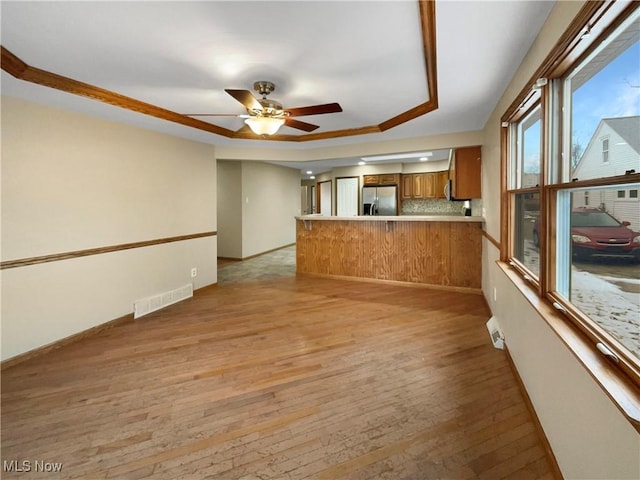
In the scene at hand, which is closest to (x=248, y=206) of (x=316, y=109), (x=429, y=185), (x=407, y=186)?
(x=407, y=186)

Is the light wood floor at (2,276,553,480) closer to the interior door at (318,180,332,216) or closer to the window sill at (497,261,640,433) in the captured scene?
the window sill at (497,261,640,433)

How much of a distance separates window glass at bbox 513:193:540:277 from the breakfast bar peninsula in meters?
1.71

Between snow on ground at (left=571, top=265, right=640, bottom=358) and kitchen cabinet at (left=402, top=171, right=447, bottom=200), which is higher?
kitchen cabinet at (left=402, top=171, right=447, bottom=200)

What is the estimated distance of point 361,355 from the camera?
2574 mm

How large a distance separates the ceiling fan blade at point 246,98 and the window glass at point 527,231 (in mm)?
2109

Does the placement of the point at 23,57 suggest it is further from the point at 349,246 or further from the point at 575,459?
the point at 349,246

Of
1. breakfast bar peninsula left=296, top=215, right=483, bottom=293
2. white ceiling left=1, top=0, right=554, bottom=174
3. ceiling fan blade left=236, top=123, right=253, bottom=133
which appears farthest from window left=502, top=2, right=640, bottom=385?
ceiling fan blade left=236, top=123, right=253, bottom=133

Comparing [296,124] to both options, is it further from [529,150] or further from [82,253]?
[82,253]

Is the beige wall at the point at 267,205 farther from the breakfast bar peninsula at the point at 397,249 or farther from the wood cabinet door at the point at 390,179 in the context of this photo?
the wood cabinet door at the point at 390,179

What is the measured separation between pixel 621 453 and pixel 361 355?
70.2 inches

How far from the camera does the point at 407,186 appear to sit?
7.57 m

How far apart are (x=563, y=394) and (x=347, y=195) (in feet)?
23.5

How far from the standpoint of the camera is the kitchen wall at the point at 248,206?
271 inches

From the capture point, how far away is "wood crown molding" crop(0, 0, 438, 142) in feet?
5.98
